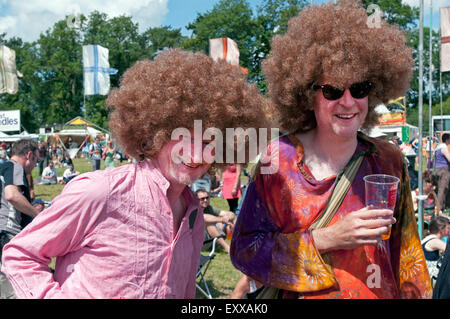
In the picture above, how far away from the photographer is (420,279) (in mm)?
1778

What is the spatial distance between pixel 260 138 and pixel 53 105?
140 feet

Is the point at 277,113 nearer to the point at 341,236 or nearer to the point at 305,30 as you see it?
the point at 305,30

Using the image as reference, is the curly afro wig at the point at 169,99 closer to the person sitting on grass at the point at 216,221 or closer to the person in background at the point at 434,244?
the person in background at the point at 434,244

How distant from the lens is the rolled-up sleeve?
4.47 ft

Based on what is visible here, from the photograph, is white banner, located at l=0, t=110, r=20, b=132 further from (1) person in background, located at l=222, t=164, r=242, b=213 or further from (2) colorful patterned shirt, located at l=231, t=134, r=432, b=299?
(2) colorful patterned shirt, located at l=231, t=134, r=432, b=299

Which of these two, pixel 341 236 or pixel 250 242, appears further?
pixel 250 242

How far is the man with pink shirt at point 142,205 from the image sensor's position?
139 centimetres

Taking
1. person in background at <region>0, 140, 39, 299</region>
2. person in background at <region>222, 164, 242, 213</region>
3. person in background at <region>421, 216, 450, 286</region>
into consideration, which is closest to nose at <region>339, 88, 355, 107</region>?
person in background at <region>421, 216, 450, 286</region>

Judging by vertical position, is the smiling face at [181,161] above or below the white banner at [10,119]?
below

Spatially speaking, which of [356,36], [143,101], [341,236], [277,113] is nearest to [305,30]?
[356,36]

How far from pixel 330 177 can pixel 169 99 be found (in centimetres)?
79

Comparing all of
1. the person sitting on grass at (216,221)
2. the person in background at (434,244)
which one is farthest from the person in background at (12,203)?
the person in background at (434,244)

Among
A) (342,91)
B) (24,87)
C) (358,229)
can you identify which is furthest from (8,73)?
(24,87)

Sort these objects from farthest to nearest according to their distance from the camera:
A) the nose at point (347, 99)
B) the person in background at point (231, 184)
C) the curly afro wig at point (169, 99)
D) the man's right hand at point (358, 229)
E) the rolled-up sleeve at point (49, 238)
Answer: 1. the person in background at point (231, 184)
2. the nose at point (347, 99)
3. the curly afro wig at point (169, 99)
4. the man's right hand at point (358, 229)
5. the rolled-up sleeve at point (49, 238)
